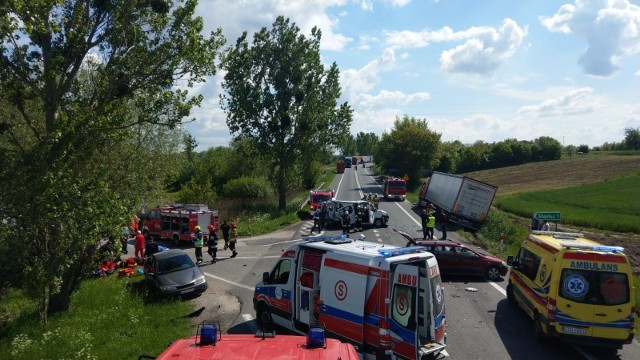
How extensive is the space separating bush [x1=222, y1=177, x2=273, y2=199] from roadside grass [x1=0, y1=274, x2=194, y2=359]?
31.0 m

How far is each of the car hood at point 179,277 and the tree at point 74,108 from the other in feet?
8.56

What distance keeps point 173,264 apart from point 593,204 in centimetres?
4096

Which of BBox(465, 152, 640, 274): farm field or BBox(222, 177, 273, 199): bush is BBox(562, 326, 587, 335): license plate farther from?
BBox(222, 177, 273, 199): bush

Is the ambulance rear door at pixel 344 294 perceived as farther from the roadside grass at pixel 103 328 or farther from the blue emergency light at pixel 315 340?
the roadside grass at pixel 103 328

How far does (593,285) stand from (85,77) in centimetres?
2118

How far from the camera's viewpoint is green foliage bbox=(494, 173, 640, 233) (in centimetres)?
3312

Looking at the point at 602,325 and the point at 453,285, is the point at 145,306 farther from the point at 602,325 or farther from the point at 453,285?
the point at 602,325

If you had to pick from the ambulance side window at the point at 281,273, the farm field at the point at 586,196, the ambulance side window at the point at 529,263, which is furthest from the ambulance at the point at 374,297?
the farm field at the point at 586,196

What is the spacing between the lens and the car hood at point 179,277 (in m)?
15.3

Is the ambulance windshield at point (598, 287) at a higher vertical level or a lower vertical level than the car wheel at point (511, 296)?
higher

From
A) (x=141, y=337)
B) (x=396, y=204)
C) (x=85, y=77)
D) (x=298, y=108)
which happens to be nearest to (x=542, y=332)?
(x=141, y=337)

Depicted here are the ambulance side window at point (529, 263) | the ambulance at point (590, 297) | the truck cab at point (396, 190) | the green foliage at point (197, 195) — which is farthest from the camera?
the truck cab at point (396, 190)

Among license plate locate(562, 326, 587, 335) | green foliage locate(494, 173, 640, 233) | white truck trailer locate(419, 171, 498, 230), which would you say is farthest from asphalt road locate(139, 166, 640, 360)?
green foliage locate(494, 173, 640, 233)

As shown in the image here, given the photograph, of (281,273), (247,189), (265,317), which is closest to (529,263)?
(281,273)
